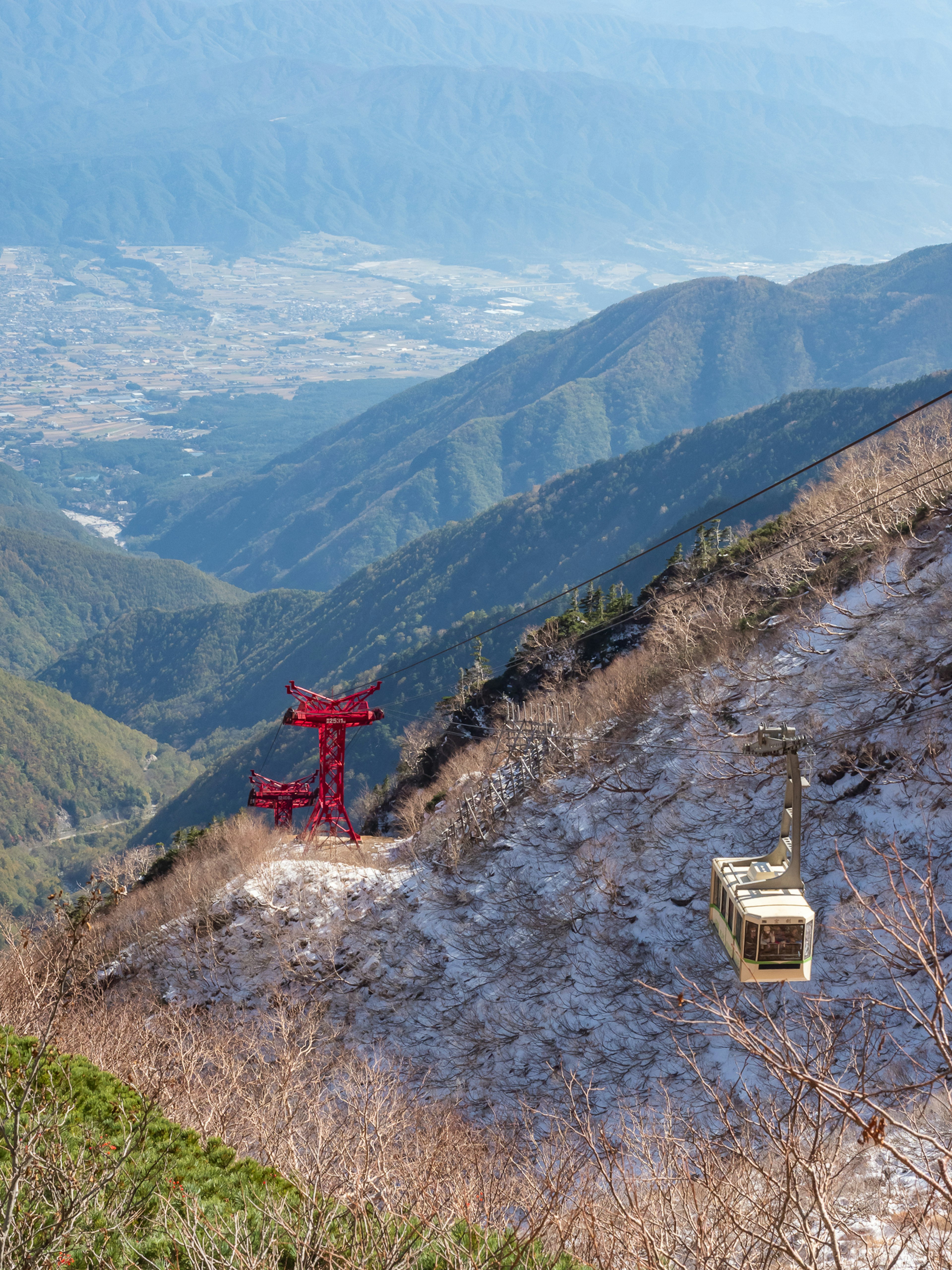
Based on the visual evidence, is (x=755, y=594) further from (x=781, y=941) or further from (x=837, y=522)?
(x=781, y=941)

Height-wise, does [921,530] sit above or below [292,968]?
above

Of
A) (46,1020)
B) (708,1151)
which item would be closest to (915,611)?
(708,1151)

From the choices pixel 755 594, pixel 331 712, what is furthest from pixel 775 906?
pixel 755 594

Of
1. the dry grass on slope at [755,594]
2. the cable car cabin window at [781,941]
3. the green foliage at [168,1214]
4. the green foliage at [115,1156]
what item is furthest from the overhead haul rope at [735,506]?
the green foliage at [115,1156]

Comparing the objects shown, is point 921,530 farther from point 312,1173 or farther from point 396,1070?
point 312,1173

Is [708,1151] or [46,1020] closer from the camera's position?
[708,1151]

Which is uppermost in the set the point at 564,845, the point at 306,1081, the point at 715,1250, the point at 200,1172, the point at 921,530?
the point at 921,530

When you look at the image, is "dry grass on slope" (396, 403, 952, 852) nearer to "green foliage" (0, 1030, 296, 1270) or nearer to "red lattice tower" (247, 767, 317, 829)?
"red lattice tower" (247, 767, 317, 829)
